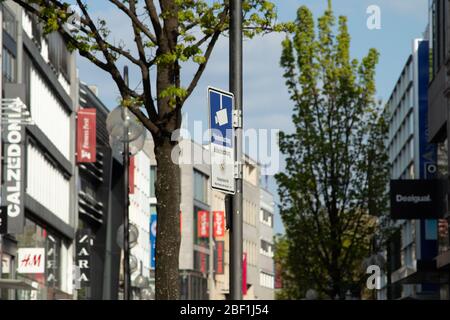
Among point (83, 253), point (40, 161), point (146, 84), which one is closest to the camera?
point (146, 84)

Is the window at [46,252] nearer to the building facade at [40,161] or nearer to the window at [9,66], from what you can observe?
the building facade at [40,161]

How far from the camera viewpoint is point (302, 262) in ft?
192

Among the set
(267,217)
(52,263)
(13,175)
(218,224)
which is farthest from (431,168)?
(267,217)

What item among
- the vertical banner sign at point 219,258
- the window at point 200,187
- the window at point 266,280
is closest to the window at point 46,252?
the window at point 200,187

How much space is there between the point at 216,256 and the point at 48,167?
71425 mm

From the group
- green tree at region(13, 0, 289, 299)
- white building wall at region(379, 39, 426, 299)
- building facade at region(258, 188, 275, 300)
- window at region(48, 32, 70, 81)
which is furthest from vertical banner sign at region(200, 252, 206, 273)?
green tree at region(13, 0, 289, 299)

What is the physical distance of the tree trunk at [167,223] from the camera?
64.6 ft

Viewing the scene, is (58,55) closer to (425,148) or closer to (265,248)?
(425,148)

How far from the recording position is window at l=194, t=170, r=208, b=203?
5202 inches

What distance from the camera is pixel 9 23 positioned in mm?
54094

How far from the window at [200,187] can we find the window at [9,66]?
7616 cm

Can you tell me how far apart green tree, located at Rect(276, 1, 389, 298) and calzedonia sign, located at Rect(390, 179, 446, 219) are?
2.86m

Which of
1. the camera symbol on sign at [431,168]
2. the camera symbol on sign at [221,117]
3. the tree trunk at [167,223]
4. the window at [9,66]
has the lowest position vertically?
the tree trunk at [167,223]

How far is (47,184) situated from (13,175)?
14.9 metres
